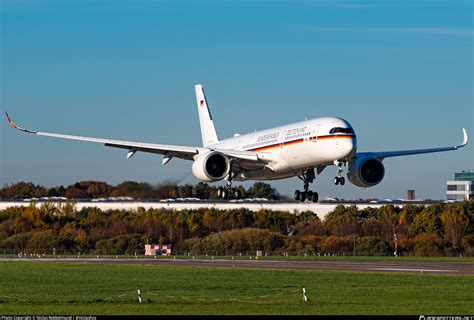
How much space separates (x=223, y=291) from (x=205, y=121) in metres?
42.5

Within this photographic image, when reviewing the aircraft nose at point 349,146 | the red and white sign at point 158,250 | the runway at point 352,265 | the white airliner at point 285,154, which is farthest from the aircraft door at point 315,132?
the red and white sign at point 158,250

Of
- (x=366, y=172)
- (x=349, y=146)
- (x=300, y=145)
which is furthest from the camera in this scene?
(x=366, y=172)

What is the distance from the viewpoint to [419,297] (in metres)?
65.6

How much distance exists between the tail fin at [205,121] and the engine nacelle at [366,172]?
2217cm

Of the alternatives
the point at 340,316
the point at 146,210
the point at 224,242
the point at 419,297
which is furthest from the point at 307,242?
the point at 340,316

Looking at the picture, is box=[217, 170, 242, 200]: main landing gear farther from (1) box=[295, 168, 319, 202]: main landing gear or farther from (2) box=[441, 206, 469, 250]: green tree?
(2) box=[441, 206, 469, 250]: green tree

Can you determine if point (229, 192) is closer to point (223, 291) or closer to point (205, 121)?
point (205, 121)

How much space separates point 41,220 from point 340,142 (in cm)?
7025

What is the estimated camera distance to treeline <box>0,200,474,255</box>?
440ft

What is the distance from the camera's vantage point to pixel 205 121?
366ft

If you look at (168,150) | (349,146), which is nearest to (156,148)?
(168,150)

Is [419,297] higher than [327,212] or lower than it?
lower

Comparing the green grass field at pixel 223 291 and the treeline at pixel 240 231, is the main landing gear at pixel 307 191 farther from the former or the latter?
the treeline at pixel 240 231

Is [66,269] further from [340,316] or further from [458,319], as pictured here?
[458,319]
